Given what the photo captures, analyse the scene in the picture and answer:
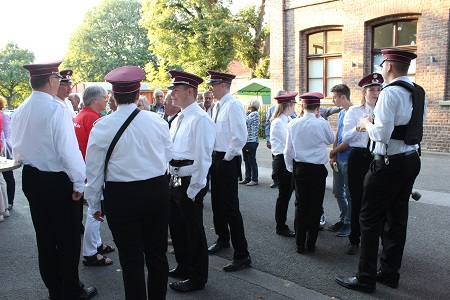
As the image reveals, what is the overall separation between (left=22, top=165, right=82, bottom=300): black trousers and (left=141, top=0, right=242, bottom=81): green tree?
23.3 metres

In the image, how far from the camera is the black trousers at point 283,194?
5645 millimetres

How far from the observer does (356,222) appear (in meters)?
5.03

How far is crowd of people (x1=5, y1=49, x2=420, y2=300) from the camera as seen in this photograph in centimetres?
309

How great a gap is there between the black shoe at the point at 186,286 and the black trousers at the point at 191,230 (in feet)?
0.13

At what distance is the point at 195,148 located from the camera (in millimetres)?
3863

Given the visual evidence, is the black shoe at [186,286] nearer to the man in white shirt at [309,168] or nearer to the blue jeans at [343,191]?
the man in white shirt at [309,168]

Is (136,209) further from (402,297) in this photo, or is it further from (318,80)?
(318,80)

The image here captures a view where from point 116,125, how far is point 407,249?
3960 mm

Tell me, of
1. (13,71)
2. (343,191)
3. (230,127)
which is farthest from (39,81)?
(13,71)

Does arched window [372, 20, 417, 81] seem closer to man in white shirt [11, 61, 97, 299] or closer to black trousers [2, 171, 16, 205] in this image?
black trousers [2, 171, 16, 205]

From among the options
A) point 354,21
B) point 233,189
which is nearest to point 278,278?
point 233,189

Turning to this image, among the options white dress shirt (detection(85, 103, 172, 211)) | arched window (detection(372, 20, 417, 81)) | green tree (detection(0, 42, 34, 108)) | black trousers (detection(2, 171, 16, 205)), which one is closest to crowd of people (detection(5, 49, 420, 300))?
white dress shirt (detection(85, 103, 172, 211))

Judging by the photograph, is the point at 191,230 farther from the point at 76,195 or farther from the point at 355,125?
the point at 355,125

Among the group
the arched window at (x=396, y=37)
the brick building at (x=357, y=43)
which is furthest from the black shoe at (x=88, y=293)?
the brick building at (x=357, y=43)
